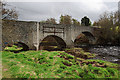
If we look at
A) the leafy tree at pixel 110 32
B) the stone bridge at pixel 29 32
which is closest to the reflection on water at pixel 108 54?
the stone bridge at pixel 29 32

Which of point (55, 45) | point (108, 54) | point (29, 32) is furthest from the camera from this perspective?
point (55, 45)

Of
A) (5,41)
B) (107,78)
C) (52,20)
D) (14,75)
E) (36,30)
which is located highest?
(52,20)

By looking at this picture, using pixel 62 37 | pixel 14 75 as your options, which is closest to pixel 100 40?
pixel 62 37

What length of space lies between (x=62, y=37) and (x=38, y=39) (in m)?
6.34

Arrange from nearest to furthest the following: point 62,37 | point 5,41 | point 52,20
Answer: point 5,41
point 62,37
point 52,20

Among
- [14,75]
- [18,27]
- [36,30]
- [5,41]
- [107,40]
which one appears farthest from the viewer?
[107,40]

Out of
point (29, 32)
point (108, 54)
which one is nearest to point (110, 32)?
point (108, 54)

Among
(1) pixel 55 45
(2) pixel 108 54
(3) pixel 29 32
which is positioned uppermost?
(3) pixel 29 32

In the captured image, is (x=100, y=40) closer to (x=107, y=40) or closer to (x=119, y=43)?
(x=107, y=40)

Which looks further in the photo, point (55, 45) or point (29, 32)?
point (55, 45)

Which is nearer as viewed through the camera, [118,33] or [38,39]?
[38,39]

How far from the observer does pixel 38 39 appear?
55.2 feet

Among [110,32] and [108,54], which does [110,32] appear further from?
[108,54]

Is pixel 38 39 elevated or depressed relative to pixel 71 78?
elevated
